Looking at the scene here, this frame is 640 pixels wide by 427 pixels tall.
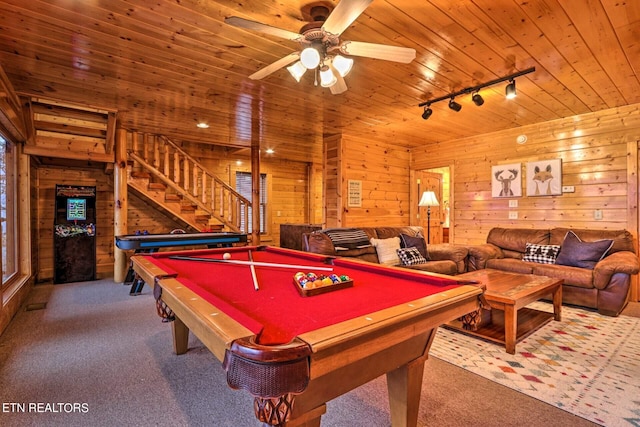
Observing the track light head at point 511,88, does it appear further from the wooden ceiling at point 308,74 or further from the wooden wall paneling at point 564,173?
the wooden wall paneling at point 564,173

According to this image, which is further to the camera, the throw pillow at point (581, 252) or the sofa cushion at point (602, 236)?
the sofa cushion at point (602, 236)

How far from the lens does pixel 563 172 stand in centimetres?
450

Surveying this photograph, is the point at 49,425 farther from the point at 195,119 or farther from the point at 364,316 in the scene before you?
the point at 195,119

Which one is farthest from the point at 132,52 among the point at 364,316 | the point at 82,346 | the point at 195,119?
the point at 364,316

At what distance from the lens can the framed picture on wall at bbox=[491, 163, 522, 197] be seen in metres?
4.92

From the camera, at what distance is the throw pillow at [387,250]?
4168 mm

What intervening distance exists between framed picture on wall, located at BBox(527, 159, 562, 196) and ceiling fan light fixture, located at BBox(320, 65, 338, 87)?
3.92 metres

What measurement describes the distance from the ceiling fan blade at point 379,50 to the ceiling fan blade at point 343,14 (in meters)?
0.14

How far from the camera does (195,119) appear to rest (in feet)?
15.1

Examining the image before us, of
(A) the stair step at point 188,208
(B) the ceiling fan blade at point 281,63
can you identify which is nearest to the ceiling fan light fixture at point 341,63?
(B) the ceiling fan blade at point 281,63

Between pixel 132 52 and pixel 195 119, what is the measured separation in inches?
78.3

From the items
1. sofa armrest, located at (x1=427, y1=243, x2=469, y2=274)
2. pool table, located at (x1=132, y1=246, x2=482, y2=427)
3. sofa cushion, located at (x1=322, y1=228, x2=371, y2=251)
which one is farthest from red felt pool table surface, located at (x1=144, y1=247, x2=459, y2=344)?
sofa armrest, located at (x1=427, y1=243, x2=469, y2=274)

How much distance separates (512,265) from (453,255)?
71cm

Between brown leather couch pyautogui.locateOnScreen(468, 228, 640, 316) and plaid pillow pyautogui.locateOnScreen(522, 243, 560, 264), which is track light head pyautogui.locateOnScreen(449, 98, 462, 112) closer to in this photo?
brown leather couch pyautogui.locateOnScreen(468, 228, 640, 316)
